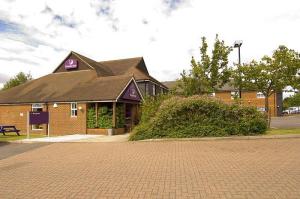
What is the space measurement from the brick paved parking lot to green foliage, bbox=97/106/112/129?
11.1 m

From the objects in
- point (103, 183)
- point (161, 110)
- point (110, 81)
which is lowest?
point (103, 183)

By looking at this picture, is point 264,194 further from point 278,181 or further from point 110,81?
point 110,81

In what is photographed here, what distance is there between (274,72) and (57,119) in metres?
16.4

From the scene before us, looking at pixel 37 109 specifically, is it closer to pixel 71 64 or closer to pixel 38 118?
pixel 38 118

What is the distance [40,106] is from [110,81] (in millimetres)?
6065

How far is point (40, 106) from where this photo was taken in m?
27.4

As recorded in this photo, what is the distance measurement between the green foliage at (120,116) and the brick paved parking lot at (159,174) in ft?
37.4

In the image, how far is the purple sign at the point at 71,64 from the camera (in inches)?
1339

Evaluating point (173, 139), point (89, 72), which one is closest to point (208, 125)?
point (173, 139)

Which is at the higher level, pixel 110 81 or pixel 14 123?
pixel 110 81

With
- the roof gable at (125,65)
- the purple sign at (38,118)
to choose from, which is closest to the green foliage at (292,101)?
the roof gable at (125,65)

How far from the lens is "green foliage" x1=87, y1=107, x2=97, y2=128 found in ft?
81.1

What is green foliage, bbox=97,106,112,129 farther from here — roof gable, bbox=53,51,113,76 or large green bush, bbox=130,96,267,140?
roof gable, bbox=53,51,113,76

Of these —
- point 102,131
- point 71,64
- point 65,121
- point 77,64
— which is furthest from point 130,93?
point 71,64
